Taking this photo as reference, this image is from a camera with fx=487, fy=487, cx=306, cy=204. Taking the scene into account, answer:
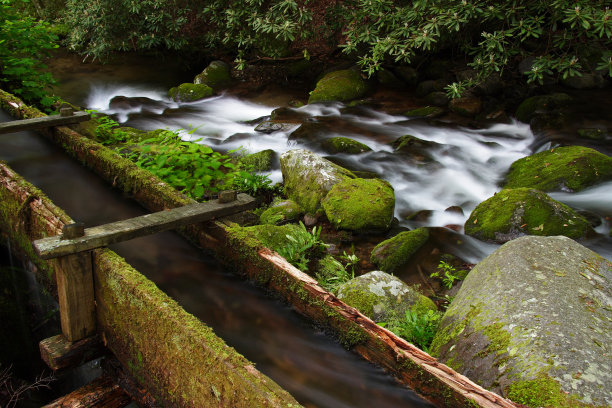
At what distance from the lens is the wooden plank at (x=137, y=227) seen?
3102 mm

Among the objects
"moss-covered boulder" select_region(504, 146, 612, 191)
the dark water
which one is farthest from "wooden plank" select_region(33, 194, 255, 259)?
"moss-covered boulder" select_region(504, 146, 612, 191)

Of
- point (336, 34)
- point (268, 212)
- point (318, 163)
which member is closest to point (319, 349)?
point (268, 212)

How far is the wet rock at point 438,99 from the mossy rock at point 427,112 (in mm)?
278

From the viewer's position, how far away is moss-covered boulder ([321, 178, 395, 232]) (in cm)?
589

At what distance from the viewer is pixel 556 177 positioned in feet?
22.2

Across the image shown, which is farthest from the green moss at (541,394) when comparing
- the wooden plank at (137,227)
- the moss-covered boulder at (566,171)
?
the moss-covered boulder at (566,171)

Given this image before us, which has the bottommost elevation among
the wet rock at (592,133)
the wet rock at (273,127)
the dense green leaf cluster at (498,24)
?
the wet rock at (273,127)

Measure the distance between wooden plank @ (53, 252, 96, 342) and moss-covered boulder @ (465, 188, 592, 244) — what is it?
438cm

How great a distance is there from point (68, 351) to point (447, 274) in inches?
140

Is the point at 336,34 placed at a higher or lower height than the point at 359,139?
higher

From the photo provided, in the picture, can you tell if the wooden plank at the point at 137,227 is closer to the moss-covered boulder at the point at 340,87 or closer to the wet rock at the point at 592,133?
the wet rock at the point at 592,133

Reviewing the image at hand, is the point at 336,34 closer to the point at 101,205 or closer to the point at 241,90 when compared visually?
the point at 241,90

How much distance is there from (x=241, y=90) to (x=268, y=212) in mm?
7010

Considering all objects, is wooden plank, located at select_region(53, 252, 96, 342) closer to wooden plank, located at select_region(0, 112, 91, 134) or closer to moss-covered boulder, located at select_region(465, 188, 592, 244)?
wooden plank, located at select_region(0, 112, 91, 134)
